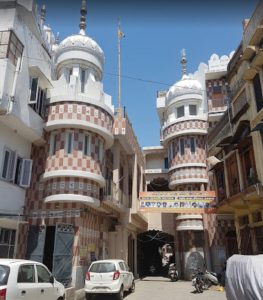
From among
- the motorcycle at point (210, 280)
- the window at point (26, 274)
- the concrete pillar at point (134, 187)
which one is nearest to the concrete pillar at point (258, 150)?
the motorcycle at point (210, 280)

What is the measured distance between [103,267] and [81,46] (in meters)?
12.3

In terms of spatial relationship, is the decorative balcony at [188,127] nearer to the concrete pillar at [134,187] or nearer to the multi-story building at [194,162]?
the multi-story building at [194,162]

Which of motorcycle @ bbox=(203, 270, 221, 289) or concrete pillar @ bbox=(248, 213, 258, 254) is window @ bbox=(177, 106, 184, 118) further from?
motorcycle @ bbox=(203, 270, 221, 289)

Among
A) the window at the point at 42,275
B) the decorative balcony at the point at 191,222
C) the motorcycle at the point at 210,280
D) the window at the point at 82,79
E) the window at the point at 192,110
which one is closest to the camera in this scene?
the window at the point at 42,275

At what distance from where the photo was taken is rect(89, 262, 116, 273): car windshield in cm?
1275

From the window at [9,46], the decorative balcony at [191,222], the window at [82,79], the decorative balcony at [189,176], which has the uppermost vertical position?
the window at [82,79]

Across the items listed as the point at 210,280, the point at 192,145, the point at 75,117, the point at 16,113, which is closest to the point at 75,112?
the point at 75,117

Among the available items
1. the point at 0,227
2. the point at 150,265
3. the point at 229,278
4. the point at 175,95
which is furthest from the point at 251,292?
the point at 150,265

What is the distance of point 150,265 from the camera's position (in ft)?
101

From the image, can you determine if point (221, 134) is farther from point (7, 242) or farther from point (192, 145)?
point (7, 242)

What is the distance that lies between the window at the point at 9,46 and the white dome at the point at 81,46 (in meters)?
5.33

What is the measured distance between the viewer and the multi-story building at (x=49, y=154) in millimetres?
12836

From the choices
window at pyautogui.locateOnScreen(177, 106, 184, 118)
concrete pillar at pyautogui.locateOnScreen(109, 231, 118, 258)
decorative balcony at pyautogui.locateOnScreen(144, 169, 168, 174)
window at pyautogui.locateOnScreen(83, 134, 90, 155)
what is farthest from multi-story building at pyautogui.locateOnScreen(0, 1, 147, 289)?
decorative balcony at pyautogui.locateOnScreen(144, 169, 168, 174)

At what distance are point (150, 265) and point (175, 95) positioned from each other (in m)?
17.1
